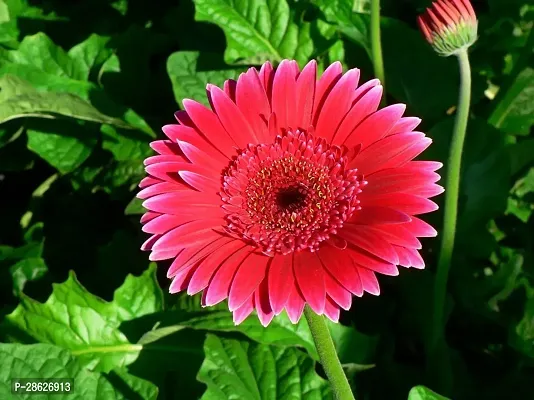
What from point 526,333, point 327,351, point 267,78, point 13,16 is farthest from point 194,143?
point 13,16

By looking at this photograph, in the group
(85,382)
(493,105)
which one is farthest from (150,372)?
(493,105)

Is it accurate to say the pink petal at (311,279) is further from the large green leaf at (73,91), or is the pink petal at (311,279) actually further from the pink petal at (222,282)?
the large green leaf at (73,91)

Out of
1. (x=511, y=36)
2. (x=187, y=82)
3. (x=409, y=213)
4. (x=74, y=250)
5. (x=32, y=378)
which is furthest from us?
(x=74, y=250)

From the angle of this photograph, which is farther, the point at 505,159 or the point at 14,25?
the point at 14,25

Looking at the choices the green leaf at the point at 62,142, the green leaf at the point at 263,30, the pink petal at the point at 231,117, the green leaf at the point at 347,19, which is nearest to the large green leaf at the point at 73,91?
the green leaf at the point at 62,142

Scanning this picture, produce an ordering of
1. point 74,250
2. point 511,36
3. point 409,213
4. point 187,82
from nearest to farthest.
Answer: point 409,213 → point 187,82 → point 511,36 → point 74,250

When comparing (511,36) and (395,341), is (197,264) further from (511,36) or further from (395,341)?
(511,36)

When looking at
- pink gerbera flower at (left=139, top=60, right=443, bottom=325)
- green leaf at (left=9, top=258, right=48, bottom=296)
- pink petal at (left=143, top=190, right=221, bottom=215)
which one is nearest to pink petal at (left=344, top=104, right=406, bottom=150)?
pink gerbera flower at (left=139, top=60, right=443, bottom=325)
